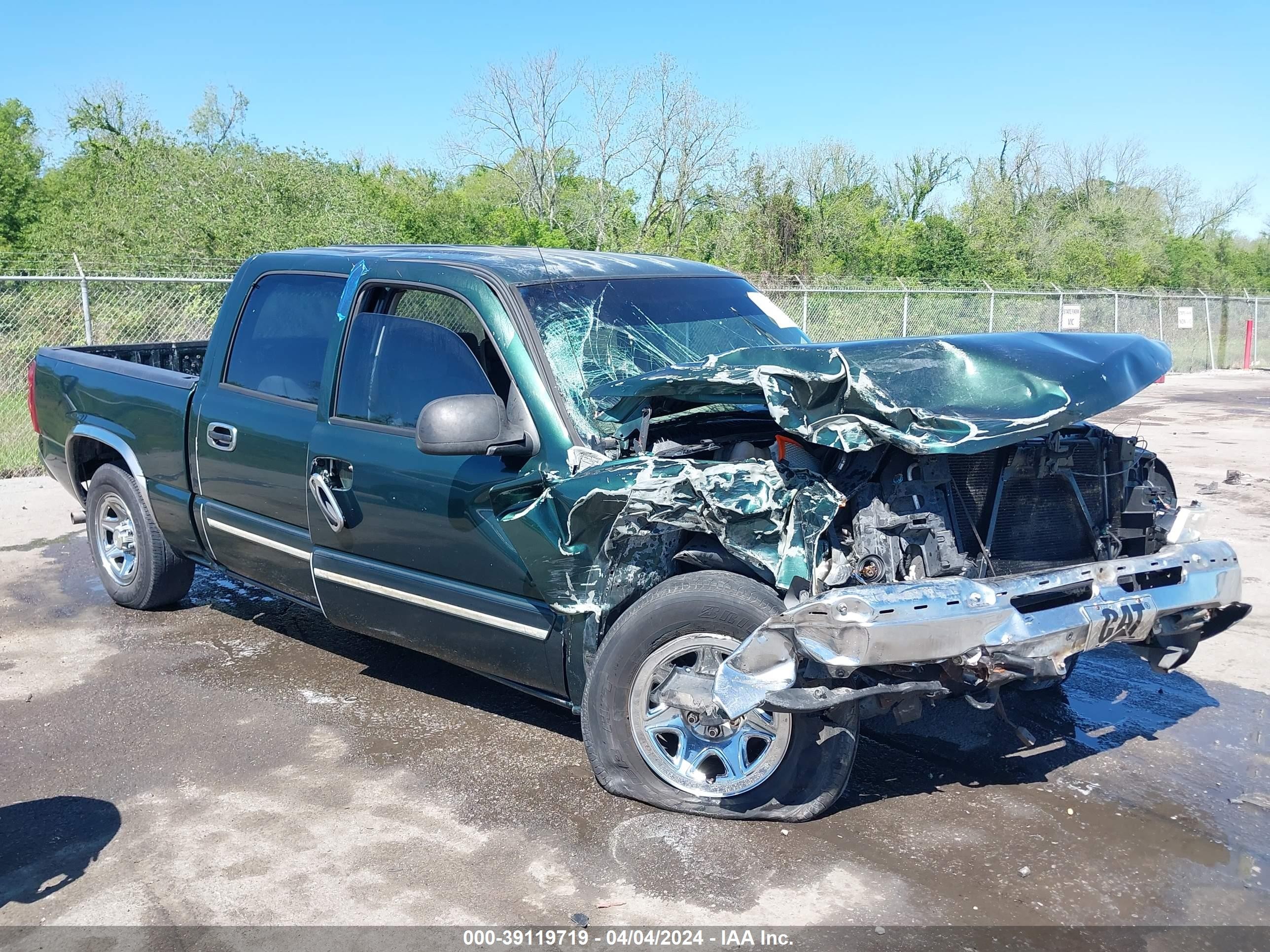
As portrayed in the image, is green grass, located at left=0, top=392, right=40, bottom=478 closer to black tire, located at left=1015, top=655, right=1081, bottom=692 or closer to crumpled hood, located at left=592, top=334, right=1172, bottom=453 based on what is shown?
crumpled hood, located at left=592, top=334, right=1172, bottom=453

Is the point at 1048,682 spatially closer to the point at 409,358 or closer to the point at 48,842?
the point at 409,358

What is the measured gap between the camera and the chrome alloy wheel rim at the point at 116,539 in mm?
6148

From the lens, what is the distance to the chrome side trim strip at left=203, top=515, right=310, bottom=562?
477cm

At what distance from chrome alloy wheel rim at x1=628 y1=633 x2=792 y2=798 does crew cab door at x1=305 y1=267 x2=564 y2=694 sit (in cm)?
41

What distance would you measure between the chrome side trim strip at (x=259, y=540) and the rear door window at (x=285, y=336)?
64cm

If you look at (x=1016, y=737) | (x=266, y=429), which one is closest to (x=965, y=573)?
(x=1016, y=737)

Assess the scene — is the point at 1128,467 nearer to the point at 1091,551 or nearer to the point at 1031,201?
the point at 1091,551

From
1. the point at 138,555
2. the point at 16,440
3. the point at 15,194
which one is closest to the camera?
the point at 138,555

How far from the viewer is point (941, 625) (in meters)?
3.15

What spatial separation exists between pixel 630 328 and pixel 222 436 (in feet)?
6.71

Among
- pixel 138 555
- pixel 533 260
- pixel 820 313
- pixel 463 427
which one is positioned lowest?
pixel 138 555

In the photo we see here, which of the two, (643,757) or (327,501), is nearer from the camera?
(643,757)

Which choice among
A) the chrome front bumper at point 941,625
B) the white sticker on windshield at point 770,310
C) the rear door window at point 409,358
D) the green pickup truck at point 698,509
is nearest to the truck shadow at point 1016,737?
→ the green pickup truck at point 698,509

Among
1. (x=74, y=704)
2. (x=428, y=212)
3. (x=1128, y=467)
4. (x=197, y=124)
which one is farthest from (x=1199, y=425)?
(x=197, y=124)
